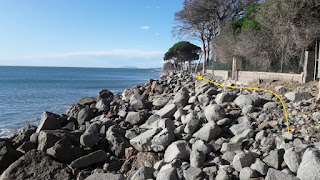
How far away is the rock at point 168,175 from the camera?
153 inches

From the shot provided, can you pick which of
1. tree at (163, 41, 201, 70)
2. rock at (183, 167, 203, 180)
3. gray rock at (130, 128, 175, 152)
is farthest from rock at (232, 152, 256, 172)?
tree at (163, 41, 201, 70)

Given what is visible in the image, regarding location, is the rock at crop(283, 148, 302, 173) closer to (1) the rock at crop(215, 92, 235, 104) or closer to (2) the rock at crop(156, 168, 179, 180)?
(2) the rock at crop(156, 168, 179, 180)

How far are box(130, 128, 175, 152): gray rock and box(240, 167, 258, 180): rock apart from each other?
177 centimetres

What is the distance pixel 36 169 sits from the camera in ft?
15.7

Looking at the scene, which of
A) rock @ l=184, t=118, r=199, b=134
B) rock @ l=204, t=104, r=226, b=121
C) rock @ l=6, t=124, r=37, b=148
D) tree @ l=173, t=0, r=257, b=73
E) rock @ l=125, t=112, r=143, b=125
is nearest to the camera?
rock @ l=184, t=118, r=199, b=134

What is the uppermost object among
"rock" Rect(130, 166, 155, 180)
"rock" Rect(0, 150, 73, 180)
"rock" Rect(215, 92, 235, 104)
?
"rock" Rect(215, 92, 235, 104)

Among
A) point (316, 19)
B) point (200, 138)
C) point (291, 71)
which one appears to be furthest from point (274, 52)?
point (200, 138)

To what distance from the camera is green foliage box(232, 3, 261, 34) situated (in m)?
14.5

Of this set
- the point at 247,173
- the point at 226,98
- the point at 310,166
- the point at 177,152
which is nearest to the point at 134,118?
the point at 226,98

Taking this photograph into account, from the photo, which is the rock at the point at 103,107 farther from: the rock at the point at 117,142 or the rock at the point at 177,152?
the rock at the point at 177,152

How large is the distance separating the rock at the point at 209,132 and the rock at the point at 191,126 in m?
0.28

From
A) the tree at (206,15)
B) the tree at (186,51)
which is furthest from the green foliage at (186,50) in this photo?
the tree at (206,15)

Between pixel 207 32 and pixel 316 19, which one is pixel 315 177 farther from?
pixel 207 32

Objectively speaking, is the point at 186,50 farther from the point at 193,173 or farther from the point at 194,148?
the point at 193,173
